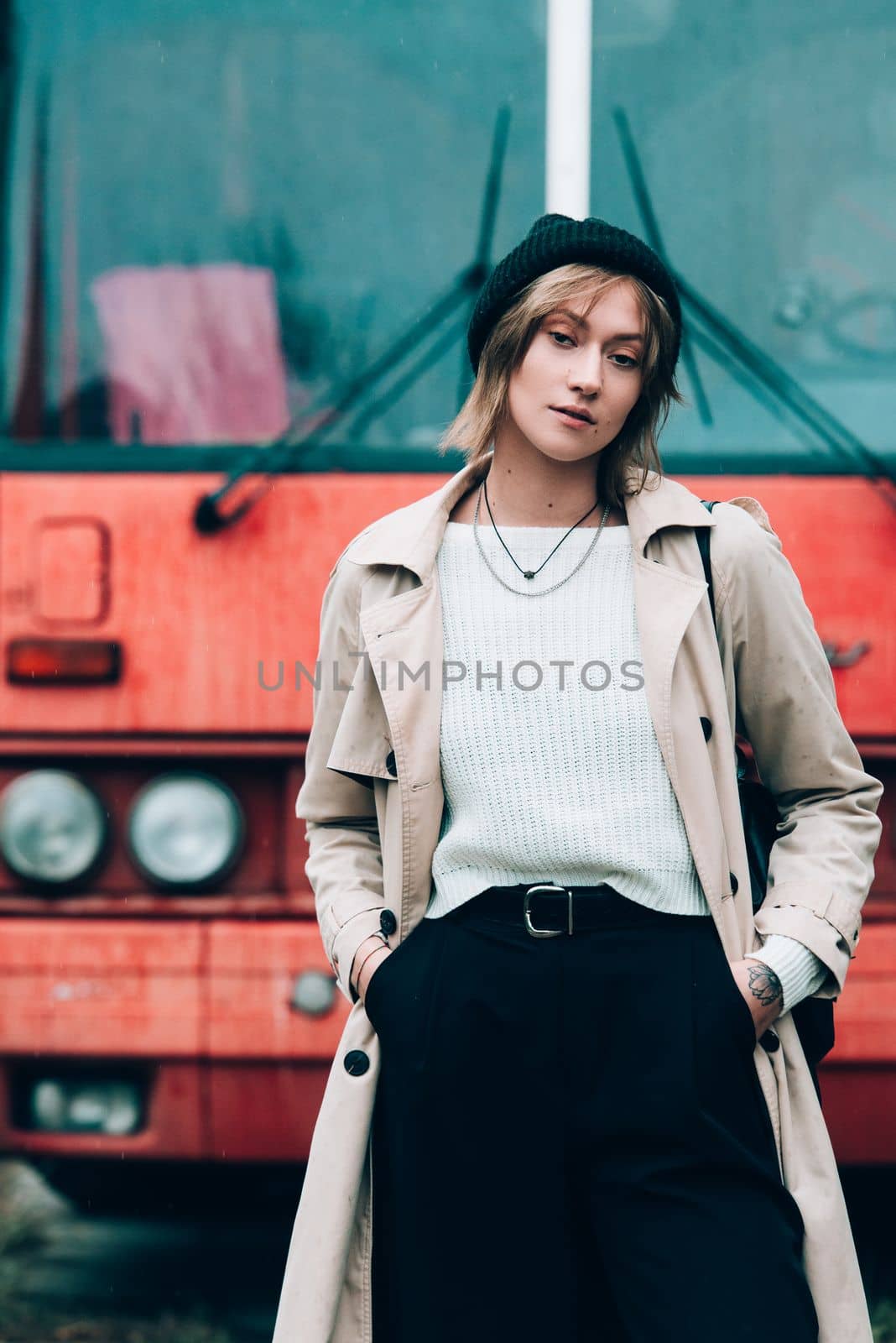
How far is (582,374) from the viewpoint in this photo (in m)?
1.83

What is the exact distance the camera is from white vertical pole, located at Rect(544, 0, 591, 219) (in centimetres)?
292

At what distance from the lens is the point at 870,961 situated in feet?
9.21

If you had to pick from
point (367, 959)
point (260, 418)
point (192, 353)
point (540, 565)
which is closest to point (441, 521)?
point (540, 565)

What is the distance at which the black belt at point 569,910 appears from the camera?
1745 millimetres

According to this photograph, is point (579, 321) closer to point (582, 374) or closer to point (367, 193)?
point (582, 374)

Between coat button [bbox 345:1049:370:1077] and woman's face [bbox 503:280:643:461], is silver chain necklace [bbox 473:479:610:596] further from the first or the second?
coat button [bbox 345:1049:370:1077]

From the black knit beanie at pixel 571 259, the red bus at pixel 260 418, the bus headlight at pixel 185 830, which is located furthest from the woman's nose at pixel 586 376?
the bus headlight at pixel 185 830

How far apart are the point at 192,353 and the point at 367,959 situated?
1.50 meters

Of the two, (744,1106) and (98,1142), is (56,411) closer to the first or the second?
(98,1142)

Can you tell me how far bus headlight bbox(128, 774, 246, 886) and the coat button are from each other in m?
1.04

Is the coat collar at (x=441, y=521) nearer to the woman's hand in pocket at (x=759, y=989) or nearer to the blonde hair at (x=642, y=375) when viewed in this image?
the blonde hair at (x=642, y=375)

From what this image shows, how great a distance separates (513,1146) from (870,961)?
127cm

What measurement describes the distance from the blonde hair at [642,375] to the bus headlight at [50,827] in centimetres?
121

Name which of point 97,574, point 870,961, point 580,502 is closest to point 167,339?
point 97,574
